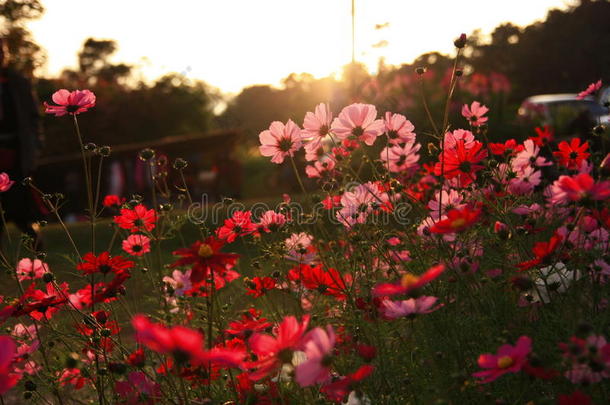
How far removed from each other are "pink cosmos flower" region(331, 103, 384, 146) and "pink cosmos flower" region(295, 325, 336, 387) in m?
0.95

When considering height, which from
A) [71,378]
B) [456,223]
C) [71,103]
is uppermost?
[71,103]

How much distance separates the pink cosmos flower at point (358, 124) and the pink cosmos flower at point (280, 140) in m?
0.13

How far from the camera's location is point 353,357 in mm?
1775

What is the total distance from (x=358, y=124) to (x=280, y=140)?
9.4 inches

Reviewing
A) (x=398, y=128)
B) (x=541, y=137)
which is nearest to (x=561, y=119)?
(x=541, y=137)

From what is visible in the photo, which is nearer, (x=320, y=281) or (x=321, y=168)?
(x=320, y=281)

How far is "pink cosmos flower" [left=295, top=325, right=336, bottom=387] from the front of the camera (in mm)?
985

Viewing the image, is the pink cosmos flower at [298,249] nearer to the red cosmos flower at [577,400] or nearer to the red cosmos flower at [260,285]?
the red cosmos flower at [260,285]

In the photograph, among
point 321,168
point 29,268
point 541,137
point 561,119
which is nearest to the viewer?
point 29,268

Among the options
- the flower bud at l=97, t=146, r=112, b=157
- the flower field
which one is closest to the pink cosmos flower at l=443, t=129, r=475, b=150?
the flower field

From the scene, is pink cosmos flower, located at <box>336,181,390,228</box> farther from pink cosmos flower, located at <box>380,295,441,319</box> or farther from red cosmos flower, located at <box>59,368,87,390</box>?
red cosmos flower, located at <box>59,368,87,390</box>

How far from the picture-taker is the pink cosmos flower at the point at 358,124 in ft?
6.39

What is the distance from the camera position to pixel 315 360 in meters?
0.99

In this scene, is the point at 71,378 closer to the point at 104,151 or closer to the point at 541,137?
the point at 104,151
